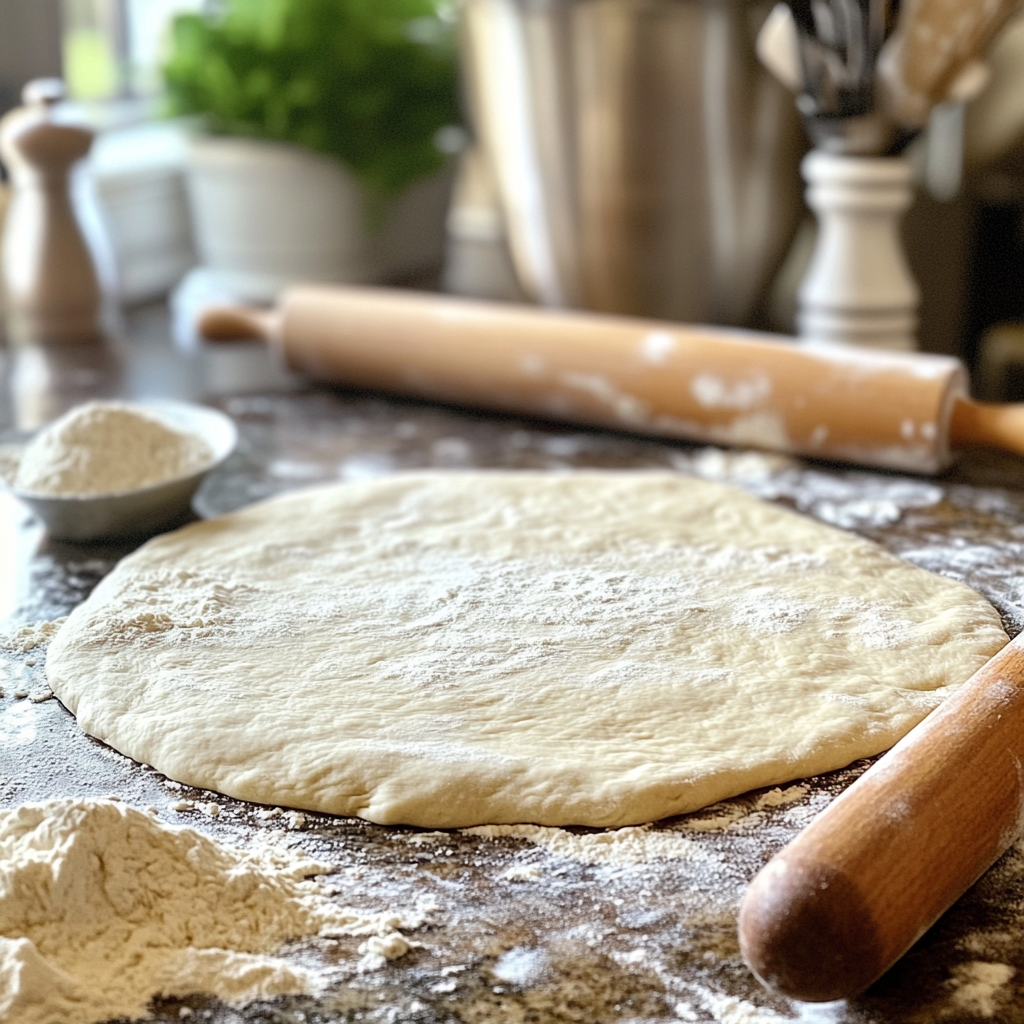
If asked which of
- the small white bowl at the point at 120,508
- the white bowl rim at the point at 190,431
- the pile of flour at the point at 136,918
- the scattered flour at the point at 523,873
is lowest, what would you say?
the scattered flour at the point at 523,873

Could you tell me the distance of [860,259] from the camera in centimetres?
156

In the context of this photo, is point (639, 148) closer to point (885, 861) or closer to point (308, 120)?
→ point (308, 120)

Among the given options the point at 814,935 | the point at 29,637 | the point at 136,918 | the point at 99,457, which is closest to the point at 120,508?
the point at 99,457

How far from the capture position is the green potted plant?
77.1 inches

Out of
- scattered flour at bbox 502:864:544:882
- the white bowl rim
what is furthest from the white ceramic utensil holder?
scattered flour at bbox 502:864:544:882

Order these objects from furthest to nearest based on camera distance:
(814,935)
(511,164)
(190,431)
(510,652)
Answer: (511,164), (190,431), (510,652), (814,935)

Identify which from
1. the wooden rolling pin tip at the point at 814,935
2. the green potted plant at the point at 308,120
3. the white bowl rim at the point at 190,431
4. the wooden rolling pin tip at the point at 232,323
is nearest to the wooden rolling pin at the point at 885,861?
→ the wooden rolling pin tip at the point at 814,935

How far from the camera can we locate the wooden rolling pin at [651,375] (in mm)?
1319

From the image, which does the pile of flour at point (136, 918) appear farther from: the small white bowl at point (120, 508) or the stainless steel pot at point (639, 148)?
the stainless steel pot at point (639, 148)

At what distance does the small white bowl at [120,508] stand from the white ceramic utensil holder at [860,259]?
0.77 m

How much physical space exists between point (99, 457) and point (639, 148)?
88 cm

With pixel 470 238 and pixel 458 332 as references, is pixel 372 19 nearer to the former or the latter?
Answer: pixel 470 238

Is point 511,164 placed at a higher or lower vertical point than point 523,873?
higher

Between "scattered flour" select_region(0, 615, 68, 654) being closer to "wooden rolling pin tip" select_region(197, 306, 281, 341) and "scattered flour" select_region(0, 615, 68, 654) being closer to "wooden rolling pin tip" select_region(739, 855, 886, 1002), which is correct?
"wooden rolling pin tip" select_region(739, 855, 886, 1002)
